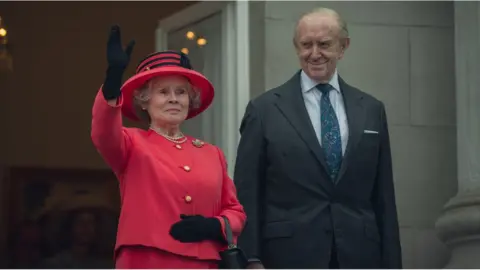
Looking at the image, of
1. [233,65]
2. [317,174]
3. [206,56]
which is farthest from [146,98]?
[206,56]

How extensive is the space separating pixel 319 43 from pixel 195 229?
132 cm

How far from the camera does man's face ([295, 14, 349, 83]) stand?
237 inches

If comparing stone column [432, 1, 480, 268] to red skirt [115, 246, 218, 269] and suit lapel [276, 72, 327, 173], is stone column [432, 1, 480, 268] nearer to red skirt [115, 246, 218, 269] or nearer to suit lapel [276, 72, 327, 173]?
suit lapel [276, 72, 327, 173]

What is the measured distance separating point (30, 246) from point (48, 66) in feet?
4.40

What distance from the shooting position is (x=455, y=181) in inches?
318

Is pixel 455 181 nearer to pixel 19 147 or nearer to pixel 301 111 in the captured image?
pixel 301 111

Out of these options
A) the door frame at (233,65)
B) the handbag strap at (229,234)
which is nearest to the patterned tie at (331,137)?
the handbag strap at (229,234)

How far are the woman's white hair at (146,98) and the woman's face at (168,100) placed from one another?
0.02 metres

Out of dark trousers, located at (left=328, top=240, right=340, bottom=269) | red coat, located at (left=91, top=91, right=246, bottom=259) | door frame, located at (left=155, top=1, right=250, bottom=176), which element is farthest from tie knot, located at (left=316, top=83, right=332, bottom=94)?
door frame, located at (left=155, top=1, right=250, bottom=176)

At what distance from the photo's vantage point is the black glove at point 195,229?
5.01 meters

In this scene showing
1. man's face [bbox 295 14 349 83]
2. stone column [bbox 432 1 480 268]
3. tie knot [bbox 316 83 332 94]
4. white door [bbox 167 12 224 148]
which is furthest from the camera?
white door [bbox 167 12 224 148]

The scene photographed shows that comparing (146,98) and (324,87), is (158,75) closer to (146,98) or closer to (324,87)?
(146,98)

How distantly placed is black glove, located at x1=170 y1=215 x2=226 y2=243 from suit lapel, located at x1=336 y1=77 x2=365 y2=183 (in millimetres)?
999

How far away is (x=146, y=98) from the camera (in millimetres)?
5227
